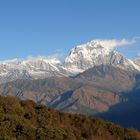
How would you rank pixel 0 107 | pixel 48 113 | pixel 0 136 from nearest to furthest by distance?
1. pixel 0 136
2. pixel 0 107
3. pixel 48 113

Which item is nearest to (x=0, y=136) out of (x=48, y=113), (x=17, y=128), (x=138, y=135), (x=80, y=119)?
(x=17, y=128)

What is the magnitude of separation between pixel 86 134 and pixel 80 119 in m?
6.58

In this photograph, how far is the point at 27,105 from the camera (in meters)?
66.6

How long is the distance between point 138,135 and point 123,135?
9.78ft

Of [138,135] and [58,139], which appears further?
[138,135]

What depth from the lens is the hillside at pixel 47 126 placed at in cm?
4938

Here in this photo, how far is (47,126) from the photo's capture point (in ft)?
175

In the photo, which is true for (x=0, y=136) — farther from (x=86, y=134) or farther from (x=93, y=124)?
(x=93, y=124)

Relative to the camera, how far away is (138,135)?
220 feet

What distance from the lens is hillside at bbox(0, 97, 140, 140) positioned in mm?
49375

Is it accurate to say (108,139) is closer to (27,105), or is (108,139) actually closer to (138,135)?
(138,135)

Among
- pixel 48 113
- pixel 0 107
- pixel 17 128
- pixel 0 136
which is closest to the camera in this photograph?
pixel 0 136

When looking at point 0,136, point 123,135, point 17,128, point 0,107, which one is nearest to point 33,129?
point 17,128

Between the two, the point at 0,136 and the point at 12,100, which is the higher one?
the point at 12,100
